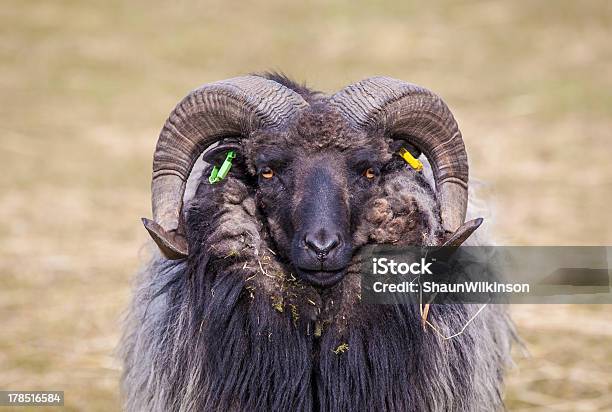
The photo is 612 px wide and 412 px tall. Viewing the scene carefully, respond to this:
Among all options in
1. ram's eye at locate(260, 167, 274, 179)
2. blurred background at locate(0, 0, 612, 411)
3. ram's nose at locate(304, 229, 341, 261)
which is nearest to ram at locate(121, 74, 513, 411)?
ram's eye at locate(260, 167, 274, 179)

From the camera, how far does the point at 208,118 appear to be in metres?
5.72

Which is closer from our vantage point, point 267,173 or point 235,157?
point 267,173

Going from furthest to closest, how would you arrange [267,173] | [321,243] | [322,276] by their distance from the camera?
[267,173] → [322,276] → [321,243]

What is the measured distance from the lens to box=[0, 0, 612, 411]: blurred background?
30.7 feet

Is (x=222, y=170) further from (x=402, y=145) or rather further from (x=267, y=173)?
(x=402, y=145)

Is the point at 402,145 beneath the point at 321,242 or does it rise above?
above

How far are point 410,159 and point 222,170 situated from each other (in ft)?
3.60

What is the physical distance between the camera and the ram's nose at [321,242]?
5.17 m

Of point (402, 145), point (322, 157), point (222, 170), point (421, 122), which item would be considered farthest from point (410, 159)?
point (222, 170)

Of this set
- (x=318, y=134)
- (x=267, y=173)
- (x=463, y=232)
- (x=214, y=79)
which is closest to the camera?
(x=463, y=232)

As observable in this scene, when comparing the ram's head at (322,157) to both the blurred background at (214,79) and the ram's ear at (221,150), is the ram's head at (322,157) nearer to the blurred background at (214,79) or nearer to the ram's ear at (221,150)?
the ram's ear at (221,150)

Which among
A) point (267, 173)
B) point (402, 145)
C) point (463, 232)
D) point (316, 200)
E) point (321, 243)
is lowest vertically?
point (321, 243)

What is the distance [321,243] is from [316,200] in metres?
0.29

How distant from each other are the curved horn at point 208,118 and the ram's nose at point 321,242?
772 millimetres
